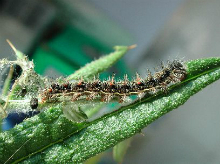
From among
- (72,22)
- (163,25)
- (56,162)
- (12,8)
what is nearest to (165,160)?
(163,25)

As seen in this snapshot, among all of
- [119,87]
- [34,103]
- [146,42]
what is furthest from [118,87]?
[146,42]

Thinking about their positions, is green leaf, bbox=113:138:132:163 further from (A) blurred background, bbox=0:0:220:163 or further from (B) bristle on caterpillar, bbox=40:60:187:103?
(A) blurred background, bbox=0:0:220:163

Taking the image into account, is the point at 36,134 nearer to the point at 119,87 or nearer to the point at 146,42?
the point at 119,87

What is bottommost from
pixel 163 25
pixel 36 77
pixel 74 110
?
pixel 74 110

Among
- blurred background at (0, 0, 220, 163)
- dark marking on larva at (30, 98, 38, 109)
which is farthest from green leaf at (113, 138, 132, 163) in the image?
blurred background at (0, 0, 220, 163)

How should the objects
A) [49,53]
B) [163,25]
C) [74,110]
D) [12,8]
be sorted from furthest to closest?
1. [163,25]
2. [12,8]
3. [49,53]
4. [74,110]

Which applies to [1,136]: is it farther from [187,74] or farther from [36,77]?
[187,74]
